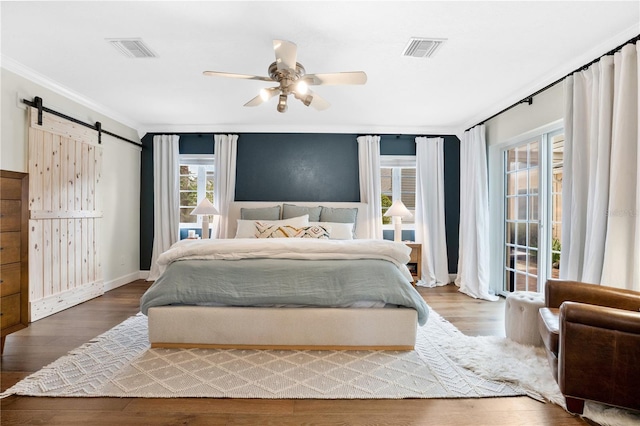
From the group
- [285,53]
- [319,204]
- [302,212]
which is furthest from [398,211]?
[285,53]

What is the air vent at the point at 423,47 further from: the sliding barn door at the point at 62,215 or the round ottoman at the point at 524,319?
the sliding barn door at the point at 62,215

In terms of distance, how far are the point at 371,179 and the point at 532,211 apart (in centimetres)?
214

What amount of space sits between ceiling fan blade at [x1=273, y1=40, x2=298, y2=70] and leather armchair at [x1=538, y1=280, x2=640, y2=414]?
225 centimetres

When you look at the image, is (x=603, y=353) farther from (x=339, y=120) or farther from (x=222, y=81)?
(x=339, y=120)

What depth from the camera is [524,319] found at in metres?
2.67

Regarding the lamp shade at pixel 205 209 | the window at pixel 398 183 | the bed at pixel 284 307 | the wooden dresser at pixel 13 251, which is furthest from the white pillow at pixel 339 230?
the wooden dresser at pixel 13 251

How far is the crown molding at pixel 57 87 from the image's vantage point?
305 centimetres

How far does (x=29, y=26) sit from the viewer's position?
2451mm

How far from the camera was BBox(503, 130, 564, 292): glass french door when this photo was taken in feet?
11.6

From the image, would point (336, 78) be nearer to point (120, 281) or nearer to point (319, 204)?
point (319, 204)

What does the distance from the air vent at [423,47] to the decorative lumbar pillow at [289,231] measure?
2.17m

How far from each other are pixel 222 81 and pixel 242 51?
2.42ft

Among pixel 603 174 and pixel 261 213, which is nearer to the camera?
pixel 603 174

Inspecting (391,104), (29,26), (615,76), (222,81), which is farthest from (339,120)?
(29,26)
